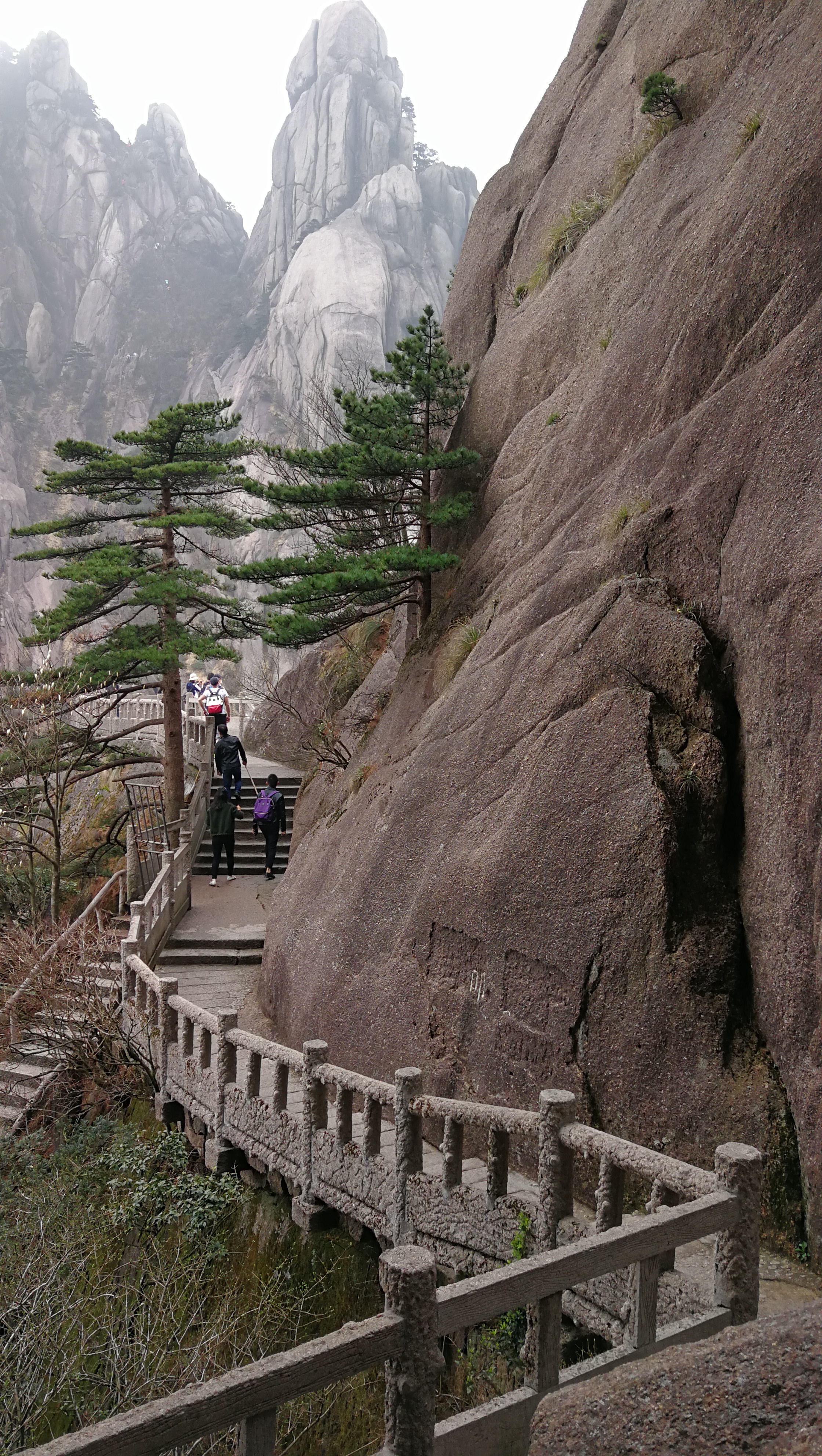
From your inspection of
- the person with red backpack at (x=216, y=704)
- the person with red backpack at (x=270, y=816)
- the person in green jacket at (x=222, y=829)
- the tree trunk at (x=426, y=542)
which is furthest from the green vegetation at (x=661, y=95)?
the person with red backpack at (x=216, y=704)

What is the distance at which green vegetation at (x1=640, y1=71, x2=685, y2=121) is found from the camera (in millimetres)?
10961

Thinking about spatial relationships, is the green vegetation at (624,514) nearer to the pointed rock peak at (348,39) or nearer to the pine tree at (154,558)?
the pine tree at (154,558)

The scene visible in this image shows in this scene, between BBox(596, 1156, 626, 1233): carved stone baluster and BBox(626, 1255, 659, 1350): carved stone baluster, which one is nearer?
BBox(626, 1255, 659, 1350): carved stone baluster

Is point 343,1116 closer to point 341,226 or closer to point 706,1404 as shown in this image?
point 706,1404

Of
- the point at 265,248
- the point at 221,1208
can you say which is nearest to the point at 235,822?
the point at 221,1208

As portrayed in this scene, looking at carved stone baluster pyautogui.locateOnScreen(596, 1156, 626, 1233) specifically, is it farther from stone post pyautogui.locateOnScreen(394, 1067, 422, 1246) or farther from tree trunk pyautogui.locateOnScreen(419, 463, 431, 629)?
tree trunk pyautogui.locateOnScreen(419, 463, 431, 629)

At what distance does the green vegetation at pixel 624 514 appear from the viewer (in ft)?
29.3

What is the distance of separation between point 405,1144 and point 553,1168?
1.81 meters

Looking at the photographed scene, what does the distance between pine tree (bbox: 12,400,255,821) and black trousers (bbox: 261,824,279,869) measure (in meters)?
2.58

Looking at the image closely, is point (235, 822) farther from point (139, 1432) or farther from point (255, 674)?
point (255, 674)

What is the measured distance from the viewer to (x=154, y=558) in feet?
71.1

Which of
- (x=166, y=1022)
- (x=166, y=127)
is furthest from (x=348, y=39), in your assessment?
(x=166, y=1022)

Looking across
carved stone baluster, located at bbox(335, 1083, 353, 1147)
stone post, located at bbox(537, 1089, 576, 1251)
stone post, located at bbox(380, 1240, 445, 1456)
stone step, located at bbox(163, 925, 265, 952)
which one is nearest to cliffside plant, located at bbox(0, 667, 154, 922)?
stone step, located at bbox(163, 925, 265, 952)

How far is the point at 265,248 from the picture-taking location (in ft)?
253
